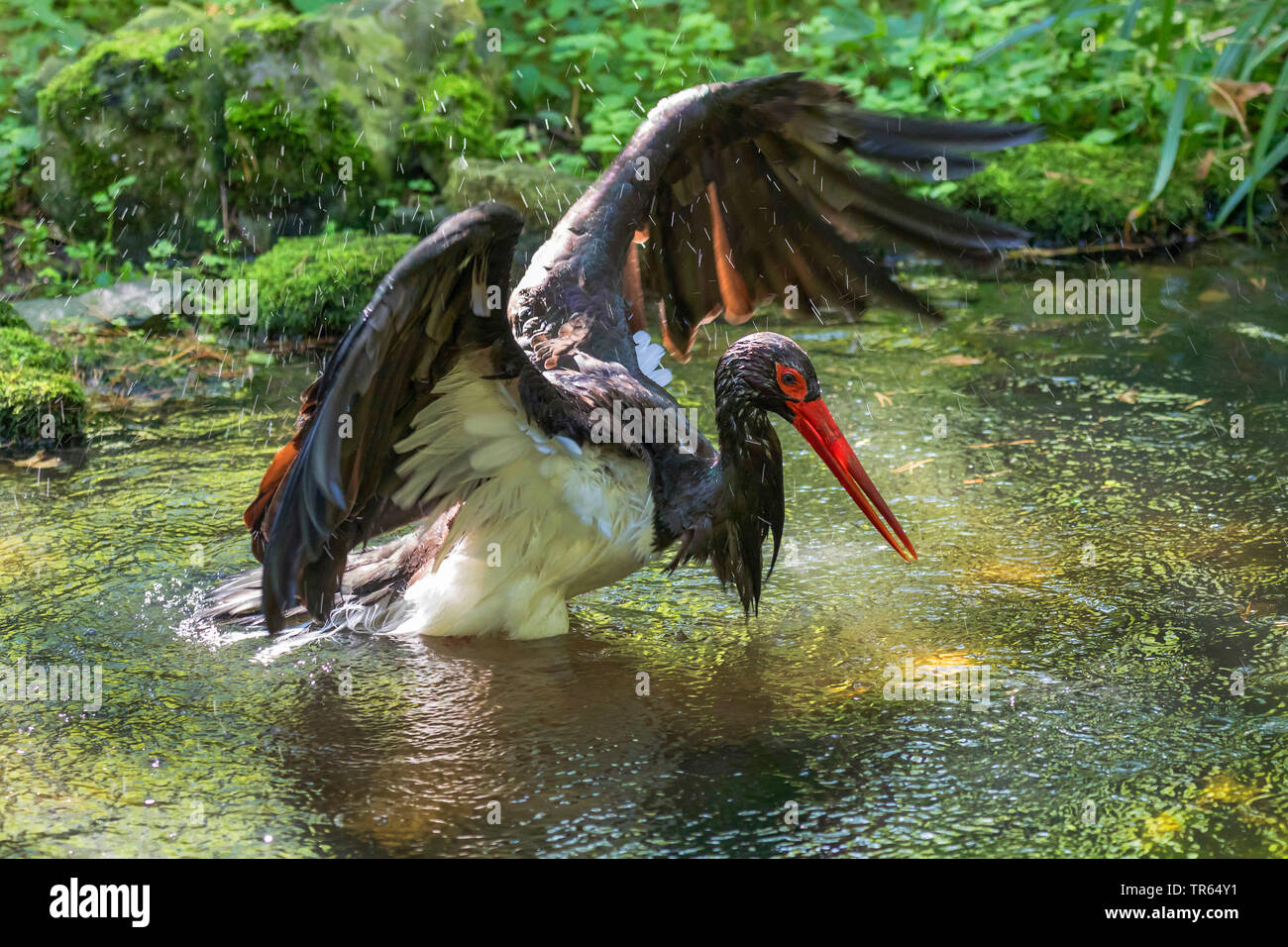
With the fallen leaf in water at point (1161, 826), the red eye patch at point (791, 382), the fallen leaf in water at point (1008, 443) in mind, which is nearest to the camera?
the fallen leaf in water at point (1161, 826)

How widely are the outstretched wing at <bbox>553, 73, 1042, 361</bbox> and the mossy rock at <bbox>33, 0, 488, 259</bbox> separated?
8.81 ft

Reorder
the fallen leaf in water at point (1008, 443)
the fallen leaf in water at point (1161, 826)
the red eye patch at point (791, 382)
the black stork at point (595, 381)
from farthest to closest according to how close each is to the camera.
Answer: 1. the fallen leaf in water at point (1008, 443)
2. the red eye patch at point (791, 382)
3. the black stork at point (595, 381)
4. the fallen leaf in water at point (1161, 826)

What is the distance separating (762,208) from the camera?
170 inches

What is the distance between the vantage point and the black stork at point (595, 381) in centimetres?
290

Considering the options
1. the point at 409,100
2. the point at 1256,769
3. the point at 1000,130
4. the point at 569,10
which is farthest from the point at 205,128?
the point at 1256,769

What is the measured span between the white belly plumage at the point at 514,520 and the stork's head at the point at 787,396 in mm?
300

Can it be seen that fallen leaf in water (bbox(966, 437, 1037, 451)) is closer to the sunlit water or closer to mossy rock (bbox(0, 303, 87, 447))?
the sunlit water

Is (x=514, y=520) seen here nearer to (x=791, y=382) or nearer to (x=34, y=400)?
(x=791, y=382)

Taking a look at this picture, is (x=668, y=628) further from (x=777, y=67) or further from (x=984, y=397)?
(x=777, y=67)

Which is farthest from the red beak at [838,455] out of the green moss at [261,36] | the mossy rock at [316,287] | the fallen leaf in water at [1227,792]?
the green moss at [261,36]

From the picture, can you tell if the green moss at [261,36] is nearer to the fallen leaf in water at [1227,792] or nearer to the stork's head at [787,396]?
the stork's head at [787,396]

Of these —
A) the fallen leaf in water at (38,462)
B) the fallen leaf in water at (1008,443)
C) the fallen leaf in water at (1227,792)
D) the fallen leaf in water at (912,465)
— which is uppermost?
the fallen leaf in water at (1008,443)

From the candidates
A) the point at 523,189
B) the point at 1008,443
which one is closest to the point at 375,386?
the point at 1008,443

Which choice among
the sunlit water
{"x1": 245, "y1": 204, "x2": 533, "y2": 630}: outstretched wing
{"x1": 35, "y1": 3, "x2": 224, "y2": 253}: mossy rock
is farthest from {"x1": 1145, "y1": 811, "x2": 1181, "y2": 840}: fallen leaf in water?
{"x1": 35, "y1": 3, "x2": 224, "y2": 253}: mossy rock
